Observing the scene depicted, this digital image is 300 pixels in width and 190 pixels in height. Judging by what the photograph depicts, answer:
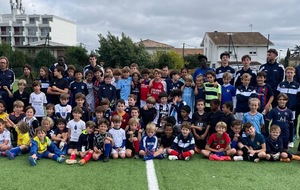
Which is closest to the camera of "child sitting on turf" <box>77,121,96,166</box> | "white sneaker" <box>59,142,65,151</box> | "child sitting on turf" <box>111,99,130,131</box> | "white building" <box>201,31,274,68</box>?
"child sitting on turf" <box>77,121,96,166</box>

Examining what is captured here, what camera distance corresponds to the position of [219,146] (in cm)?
590

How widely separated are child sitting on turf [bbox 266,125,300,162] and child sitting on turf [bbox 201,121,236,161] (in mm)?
764

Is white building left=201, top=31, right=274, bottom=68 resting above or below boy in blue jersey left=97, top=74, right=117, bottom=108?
above

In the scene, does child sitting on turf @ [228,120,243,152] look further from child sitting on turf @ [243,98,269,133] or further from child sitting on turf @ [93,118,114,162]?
child sitting on turf @ [93,118,114,162]

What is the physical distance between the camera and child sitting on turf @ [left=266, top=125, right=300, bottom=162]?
559cm

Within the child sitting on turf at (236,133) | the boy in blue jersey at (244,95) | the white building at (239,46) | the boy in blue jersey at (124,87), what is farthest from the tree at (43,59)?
the child sitting on turf at (236,133)

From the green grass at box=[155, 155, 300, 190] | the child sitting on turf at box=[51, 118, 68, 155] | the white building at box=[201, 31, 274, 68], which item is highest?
the white building at box=[201, 31, 274, 68]

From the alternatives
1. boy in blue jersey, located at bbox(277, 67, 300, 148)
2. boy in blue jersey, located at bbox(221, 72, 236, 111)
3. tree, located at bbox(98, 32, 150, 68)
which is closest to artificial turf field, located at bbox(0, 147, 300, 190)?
boy in blue jersey, located at bbox(277, 67, 300, 148)

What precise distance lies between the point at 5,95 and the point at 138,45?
30.4 m

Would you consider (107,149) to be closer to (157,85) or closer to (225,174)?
(225,174)

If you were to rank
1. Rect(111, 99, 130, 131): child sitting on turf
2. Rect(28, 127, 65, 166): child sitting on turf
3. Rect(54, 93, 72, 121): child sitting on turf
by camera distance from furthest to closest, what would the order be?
1. Rect(54, 93, 72, 121): child sitting on turf
2. Rect(111, 99, 130, 131): child sitting on turf
3. Rect(28, 127, 65, 166): child sitting on turf

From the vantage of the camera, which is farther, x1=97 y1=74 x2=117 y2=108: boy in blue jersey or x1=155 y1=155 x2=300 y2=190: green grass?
x1=97 y1=74 x2=117 y2=108: boy in blue jersey

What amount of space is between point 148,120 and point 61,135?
205 cm

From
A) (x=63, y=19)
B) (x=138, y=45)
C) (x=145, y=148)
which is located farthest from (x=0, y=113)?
(x=63, y=19)
